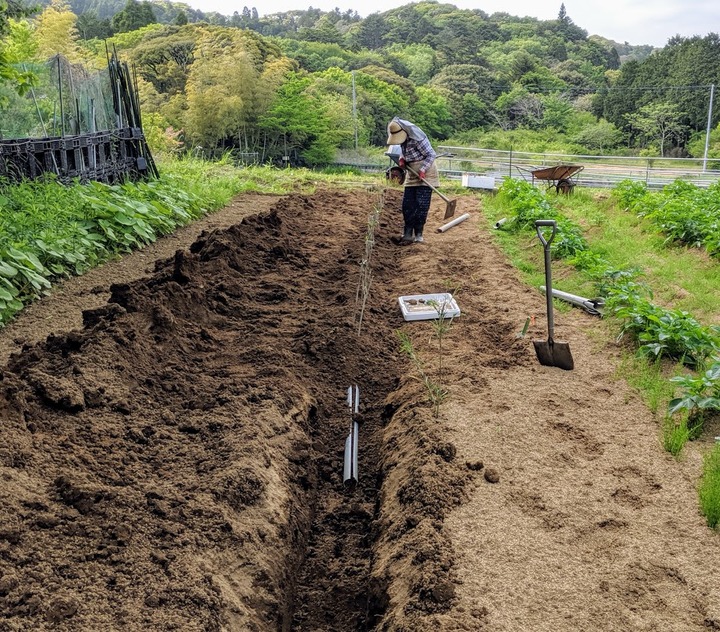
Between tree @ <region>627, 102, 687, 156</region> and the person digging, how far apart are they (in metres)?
36.4

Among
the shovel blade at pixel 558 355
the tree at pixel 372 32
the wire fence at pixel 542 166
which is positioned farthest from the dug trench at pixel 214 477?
the tree at pixel 372 32

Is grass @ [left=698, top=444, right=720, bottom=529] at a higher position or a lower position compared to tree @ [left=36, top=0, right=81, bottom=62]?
lower

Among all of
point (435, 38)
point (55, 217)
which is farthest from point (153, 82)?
point (435, 38)

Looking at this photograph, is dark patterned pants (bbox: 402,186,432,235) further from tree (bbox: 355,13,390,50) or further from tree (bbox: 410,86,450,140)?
tree (bbox: 355,13,390,50)

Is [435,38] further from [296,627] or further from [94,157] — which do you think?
[296,627]

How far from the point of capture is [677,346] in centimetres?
598

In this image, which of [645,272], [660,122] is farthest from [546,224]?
[660,122]

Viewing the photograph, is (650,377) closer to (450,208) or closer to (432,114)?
(450,208)

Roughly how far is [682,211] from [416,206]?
447 cm

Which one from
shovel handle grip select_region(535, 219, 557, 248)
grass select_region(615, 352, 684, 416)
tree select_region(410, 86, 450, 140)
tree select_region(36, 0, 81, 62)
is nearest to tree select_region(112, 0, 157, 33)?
tree select_region(36, 0, 81, 62)

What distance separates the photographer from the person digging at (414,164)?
10430 mm

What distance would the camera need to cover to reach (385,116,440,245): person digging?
10.4m

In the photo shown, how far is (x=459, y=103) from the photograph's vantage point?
48875 mm

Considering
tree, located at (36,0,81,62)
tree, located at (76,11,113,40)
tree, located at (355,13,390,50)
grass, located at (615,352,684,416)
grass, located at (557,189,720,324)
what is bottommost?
grass, located at (557,189,720,324)
